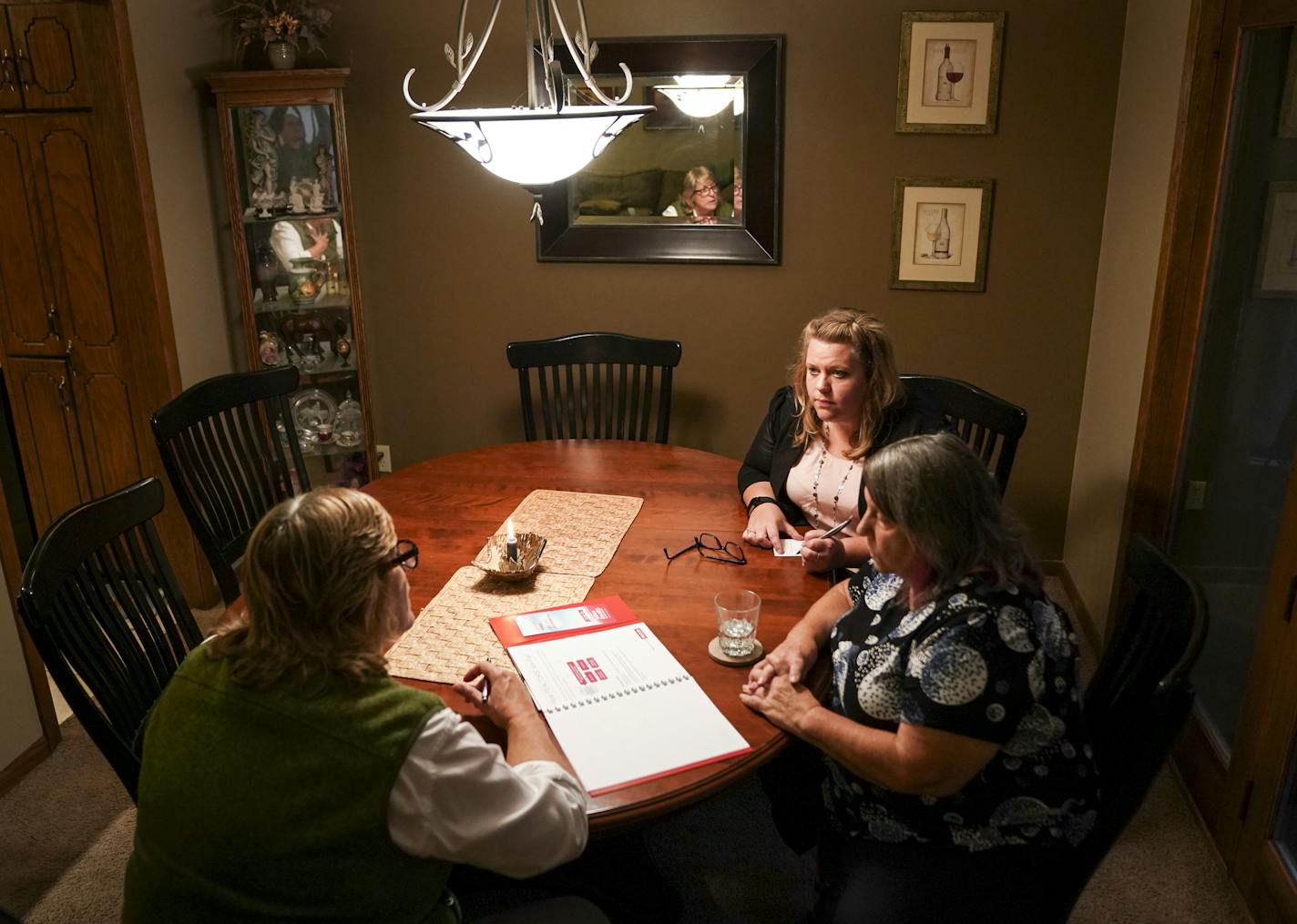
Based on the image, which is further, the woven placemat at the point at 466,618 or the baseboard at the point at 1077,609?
the baseboard at the point at 1077,609

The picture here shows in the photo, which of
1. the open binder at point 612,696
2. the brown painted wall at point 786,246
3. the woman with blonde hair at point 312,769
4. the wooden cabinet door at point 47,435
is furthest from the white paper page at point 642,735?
the wooden cabinet door at point 47,435

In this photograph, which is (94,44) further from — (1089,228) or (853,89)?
(1089,228)

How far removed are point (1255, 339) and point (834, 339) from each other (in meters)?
1.00

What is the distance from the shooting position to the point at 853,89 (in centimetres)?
335

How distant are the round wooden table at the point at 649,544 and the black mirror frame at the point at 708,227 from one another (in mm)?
904

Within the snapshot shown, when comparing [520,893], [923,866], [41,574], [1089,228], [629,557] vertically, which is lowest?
[520,893]

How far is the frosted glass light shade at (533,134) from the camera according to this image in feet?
5.48

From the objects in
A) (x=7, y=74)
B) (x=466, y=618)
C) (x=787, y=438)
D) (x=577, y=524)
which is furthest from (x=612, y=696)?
(x=7, y=74)

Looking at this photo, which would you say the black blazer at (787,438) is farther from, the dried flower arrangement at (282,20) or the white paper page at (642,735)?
the dried flower arrangement at (282,20)


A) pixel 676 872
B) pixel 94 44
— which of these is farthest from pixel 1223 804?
pixel 94 44

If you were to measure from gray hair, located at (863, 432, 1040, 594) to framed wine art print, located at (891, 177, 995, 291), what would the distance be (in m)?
2.10

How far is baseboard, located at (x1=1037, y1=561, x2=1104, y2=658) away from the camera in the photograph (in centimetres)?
320

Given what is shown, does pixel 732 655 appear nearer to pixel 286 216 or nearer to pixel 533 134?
pixel 533 134

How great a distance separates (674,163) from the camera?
348 centimetres
